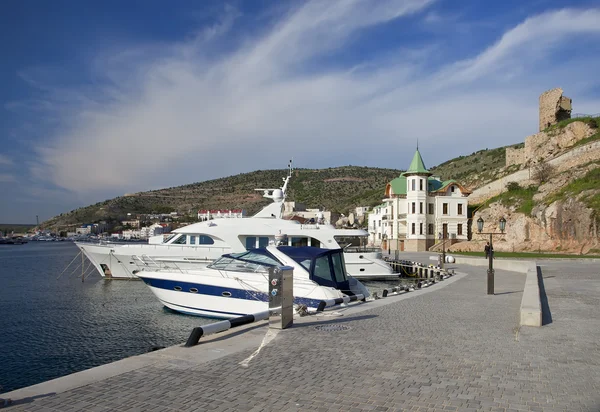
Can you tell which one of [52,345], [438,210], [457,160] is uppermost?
[457,160]

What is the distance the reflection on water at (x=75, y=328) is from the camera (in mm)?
12625

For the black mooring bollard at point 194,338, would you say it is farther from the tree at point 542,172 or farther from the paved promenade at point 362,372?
the tree at point 542,172

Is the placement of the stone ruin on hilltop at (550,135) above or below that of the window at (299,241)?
above

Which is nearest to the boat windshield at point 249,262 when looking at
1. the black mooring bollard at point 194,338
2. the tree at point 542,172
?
the black mooring bollard at point 194,338

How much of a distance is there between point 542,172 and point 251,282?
51811 millimetres

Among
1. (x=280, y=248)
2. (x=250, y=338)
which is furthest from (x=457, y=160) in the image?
(x=250, y=338)

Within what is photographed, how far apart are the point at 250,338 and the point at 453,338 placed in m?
3.85

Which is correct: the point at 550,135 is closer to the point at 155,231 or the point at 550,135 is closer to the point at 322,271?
the point at 322,271

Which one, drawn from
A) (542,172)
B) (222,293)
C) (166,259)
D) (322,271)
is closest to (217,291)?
(222,293)

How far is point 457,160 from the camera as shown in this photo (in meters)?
115

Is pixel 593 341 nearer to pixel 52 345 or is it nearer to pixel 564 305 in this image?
pixel 564 305

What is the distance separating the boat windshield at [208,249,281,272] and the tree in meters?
49.6

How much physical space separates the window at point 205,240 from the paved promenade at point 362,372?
57.2 feet

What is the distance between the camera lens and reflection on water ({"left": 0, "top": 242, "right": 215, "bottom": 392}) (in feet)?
41.4
